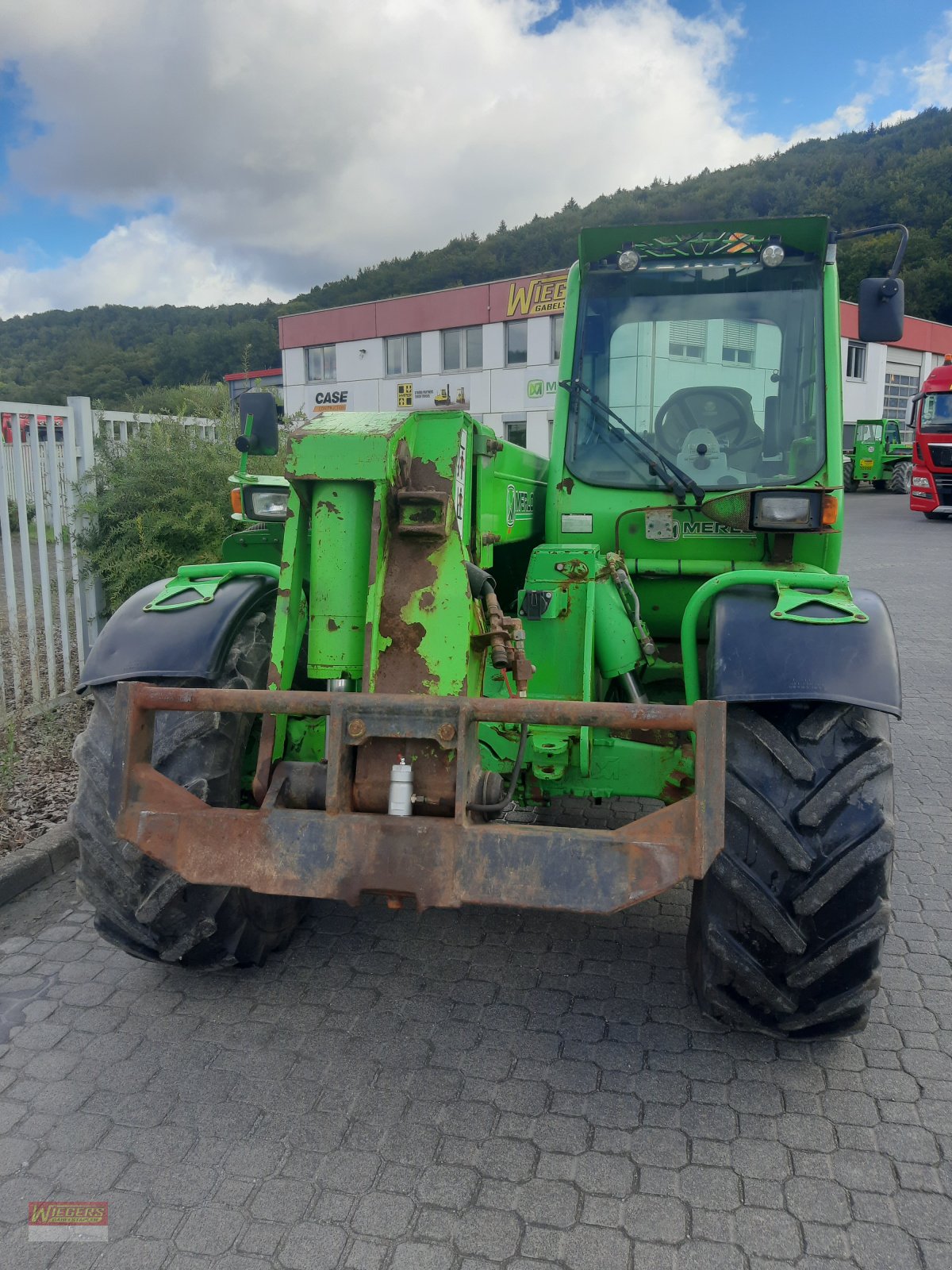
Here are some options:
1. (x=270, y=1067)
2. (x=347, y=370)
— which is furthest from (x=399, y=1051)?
(x=347, y=370)

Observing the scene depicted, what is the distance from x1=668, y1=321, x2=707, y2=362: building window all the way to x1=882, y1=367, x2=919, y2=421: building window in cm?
4102

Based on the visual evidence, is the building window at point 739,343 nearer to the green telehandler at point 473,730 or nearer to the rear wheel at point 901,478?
the green telehandler at point 473,730

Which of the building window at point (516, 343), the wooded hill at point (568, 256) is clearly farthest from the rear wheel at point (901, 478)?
the building window at point (516, 343)

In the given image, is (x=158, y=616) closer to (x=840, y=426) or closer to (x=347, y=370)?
(x=840, y=426)

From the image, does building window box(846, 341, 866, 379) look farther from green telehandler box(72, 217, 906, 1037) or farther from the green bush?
green telehandler box(72, 217, 906, 1037)

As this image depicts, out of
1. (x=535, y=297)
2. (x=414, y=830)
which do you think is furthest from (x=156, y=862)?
(x=535, y=297)

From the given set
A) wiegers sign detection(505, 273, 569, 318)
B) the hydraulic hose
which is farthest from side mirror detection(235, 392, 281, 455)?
wiegers sign detection(505, 273, 569, 318)

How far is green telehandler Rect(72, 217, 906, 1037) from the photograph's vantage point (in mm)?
2268

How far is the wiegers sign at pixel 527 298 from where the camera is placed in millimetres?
35469

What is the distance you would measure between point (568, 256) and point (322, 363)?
83.4ft

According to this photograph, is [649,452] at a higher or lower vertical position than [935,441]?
lower

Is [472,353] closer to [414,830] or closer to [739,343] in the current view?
[739,343]

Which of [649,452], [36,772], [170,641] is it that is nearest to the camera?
[170,641]

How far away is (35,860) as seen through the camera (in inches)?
162
